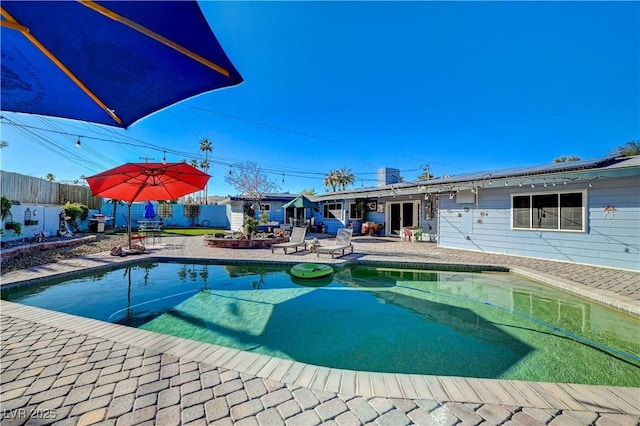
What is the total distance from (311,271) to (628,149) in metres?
32.1

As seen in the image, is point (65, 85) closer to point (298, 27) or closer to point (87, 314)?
point (87, 314)

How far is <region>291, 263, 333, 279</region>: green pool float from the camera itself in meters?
7.14

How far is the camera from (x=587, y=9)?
7.64 metres

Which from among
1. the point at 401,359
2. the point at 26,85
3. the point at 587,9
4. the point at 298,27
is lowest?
the point at 401,359

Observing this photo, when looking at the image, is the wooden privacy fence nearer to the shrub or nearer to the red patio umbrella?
the shrub

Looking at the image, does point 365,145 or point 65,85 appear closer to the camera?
point 65,85

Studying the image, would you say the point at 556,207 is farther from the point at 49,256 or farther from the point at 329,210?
the point at 49,256

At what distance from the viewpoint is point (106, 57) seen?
185 cm

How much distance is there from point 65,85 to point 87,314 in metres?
4.46

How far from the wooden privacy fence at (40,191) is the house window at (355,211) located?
650 inches

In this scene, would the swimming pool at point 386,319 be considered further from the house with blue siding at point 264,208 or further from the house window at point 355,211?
the house with blue siding at point 264,208

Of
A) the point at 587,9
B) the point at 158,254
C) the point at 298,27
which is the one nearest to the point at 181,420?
the point at 158,254

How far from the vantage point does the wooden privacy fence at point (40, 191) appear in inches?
444

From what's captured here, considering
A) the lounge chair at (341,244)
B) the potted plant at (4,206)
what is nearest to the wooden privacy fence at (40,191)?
the potted plant at (4,206)
